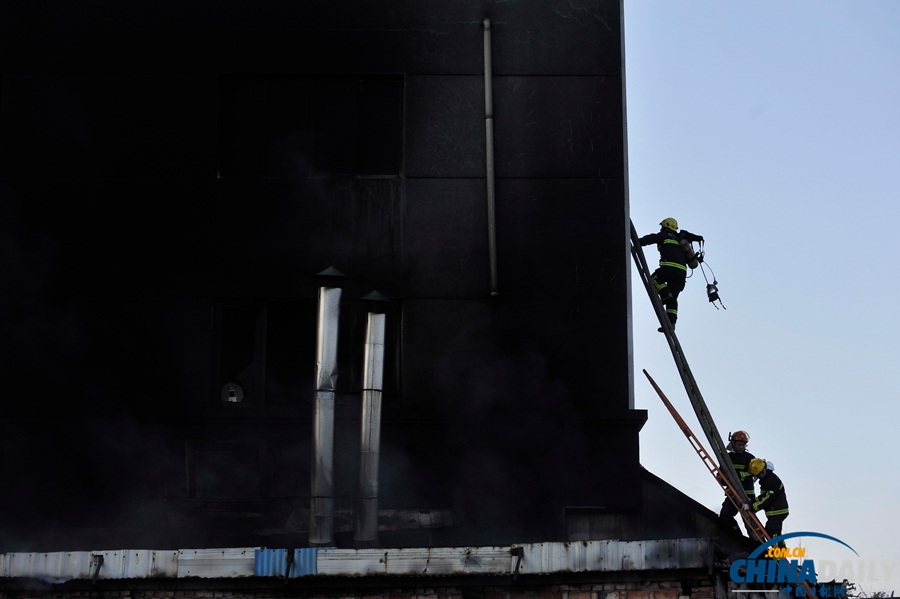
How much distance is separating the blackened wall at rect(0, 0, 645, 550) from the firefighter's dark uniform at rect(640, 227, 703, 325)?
1.17m

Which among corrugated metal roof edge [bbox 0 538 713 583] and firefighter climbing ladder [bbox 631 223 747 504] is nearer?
corrugated metal roof edge [bbox 0 538 713 583]

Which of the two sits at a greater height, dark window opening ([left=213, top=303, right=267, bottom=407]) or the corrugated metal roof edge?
dark window opening ([left=213, top=303, right=267, bottom=407])

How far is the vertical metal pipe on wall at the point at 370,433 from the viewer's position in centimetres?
1099

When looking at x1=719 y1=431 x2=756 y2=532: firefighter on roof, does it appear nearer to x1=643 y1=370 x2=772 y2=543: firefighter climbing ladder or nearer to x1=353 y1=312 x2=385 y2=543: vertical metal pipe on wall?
x1=643 y1=370 x2=772 y2=543: firefighter climbing ladder

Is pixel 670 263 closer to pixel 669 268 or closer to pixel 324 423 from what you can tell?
pixel 669 268

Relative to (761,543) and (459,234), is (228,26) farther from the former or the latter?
(761,543)

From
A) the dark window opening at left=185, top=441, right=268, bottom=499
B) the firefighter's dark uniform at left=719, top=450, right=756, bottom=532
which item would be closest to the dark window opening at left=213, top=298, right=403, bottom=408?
the dark window opening at left=185, top=441, right=268, bottom=499

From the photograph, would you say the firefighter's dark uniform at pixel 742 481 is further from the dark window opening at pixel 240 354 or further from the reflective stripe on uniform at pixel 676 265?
the dark window opening at pixel 240 354

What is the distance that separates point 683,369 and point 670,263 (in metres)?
1.47

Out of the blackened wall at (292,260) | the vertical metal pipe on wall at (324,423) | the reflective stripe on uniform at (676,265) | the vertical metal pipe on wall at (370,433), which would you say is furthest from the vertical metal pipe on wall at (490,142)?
the reflective stripe on uniform at (676,265)

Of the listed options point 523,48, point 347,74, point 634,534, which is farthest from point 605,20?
point 634,534

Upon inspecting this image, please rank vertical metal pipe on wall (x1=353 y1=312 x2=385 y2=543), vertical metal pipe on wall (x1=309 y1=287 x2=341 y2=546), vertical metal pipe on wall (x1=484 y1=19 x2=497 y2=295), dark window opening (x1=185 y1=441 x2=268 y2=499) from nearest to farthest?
vertical metal pipe on wall (x1=309 y1=287 x2=341 y2=546) < vertical metal pipe on wall (x1=353 y1=312 x2=385 y2=543) < dark window opening (x1=185 y1=441 x2=268 y2=499) < vertical metal pipe on wall (x1=484 y1=19 x2=497 y2=295)

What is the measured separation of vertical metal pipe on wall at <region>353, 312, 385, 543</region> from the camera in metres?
11.0

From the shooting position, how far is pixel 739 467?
12945 mm
